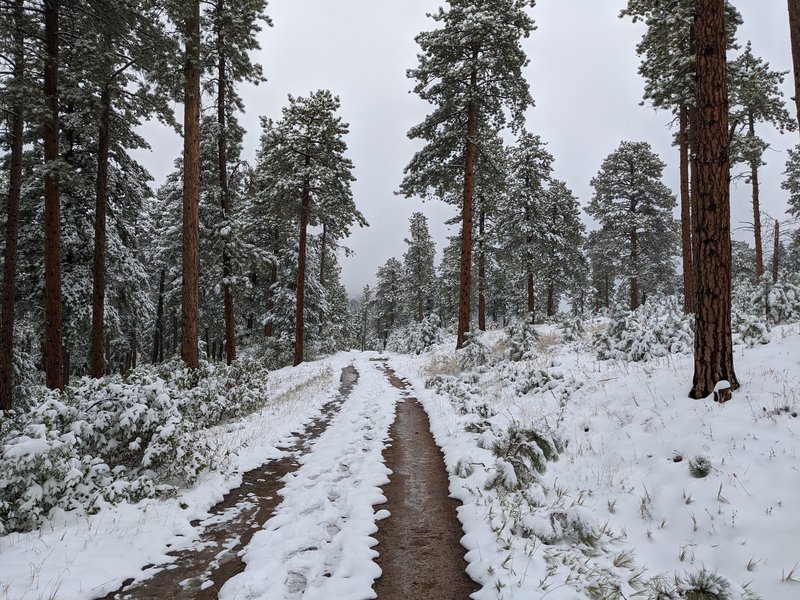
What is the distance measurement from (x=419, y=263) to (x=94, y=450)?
41.8m

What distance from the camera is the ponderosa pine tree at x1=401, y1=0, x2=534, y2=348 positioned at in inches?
583

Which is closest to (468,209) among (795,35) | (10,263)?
(795,35)

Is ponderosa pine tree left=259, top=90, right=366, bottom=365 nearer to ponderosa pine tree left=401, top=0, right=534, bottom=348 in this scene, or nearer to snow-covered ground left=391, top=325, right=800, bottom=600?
ponderosa pine tree left=401, top=0, right=534, bottom=348

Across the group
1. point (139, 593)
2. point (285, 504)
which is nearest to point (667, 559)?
Answer: point (285, 504)

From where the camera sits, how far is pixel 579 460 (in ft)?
17.9

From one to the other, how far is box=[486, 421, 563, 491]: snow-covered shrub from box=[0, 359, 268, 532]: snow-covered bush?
3.94 metres

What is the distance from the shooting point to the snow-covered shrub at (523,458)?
197 inches

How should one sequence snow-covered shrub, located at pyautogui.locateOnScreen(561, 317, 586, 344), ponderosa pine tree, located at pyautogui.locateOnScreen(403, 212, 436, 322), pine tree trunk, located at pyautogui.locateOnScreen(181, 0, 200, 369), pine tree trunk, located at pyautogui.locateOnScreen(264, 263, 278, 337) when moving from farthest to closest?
ponderosa pine tree, located at pyautogui.locateOnScreen(403, 212, 436, 322), pine tree trunk, located at pyautogui.locateOnScreen(264, 263, 278, 337), snow-covered shrub, located at pyautogui.locateOnScreen(561, 317, 586, 344), pine tree trunk, located at pyautogui.locateOnScreen(181, 0, 200, 369)

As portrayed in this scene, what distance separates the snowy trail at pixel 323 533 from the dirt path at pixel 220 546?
143 mm

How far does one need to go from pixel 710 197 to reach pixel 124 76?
15545mm

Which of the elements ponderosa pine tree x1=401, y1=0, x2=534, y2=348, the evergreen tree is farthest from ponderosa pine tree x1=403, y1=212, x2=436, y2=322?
ponderosa pine tree x1=401, y1=0, x2=534, y2=348

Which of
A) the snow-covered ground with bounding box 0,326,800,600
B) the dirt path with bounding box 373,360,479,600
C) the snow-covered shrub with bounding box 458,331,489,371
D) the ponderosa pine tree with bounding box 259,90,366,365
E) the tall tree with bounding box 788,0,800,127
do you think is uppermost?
the ponderosa pine tree with bounding box 259,90,366,365

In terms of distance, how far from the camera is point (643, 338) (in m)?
8.48

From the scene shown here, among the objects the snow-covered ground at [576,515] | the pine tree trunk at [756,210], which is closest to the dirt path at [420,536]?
the snow-covered ground at [576,515]
